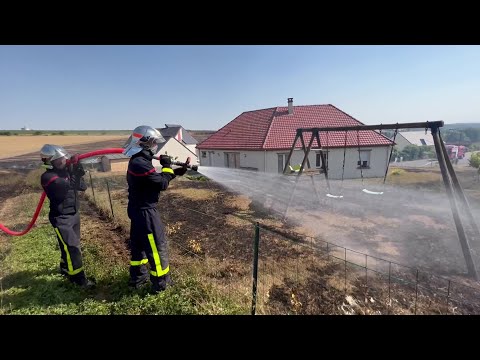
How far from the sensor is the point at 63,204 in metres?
4.31

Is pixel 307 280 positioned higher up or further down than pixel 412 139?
further down

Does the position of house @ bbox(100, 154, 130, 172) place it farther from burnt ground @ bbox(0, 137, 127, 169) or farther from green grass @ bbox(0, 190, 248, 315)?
green grass @ bbox(0, 190, 248, 315)

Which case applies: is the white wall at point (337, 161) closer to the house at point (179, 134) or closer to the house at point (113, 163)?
the house at point (113, 163)

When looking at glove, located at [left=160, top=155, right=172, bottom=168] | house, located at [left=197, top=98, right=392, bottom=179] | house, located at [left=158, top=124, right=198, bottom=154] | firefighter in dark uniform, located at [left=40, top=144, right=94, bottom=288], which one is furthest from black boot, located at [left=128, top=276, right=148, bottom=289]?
house, located at [left=158, top=124, right=198, bottom=154]

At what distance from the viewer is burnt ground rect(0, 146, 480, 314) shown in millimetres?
4289

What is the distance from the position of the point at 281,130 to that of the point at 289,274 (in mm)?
15288

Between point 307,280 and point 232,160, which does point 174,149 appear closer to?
point 232,160

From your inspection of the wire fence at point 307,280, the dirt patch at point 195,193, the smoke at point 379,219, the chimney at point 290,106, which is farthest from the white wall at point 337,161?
the wire fence at point 307,280

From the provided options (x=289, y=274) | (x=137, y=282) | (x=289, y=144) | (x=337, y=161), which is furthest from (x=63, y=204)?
(x=337, y=161)

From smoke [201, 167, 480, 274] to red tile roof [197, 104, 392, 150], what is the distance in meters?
4.20

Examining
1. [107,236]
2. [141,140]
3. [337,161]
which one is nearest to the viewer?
[141,140]

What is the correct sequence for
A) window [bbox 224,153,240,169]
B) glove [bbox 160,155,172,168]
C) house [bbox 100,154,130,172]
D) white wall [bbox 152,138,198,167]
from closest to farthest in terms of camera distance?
glove [bbox 160,155,172,168] → window [bbox 224,153,240,169] → house [bbox 100,154,130,172] → white wall [bbox 152,138,198,167]

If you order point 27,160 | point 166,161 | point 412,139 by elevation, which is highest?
point 412,139

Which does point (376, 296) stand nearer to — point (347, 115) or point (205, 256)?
point (205, 256)
